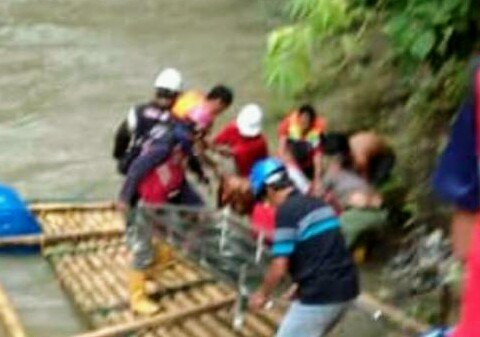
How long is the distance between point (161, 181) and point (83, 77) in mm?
7606

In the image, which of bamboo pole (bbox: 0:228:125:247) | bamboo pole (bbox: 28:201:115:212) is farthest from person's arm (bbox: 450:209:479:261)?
bamboo pole (bbox: 28:201:115:212)

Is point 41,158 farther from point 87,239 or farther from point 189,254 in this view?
point 189,254

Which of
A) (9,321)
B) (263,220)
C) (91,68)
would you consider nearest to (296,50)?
(263,220)

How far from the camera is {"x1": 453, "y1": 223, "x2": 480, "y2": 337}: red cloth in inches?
63.5

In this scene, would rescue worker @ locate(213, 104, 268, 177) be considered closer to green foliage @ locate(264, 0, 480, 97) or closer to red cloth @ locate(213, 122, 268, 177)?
red cloth @ locate(213, 122, 268, 177)

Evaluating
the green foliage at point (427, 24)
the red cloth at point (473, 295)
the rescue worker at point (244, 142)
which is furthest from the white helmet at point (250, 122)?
the red cloth at point (473, 295)

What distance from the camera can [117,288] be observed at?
22.6ft

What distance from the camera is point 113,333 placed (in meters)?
5.85

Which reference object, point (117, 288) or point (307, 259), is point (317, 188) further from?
point (307, 259)

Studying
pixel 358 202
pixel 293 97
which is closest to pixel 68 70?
pixel 293 97

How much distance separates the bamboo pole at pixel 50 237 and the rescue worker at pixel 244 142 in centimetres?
92

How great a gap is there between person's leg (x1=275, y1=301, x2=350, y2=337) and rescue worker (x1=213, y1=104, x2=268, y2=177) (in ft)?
8.17

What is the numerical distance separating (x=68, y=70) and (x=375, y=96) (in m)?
6.01

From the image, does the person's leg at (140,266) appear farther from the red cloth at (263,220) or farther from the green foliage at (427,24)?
the green foliage at (427,24)
